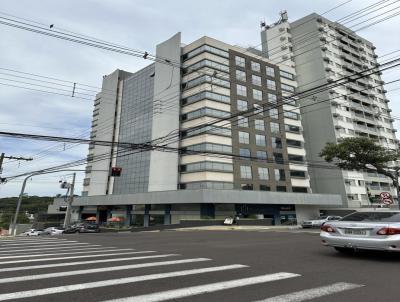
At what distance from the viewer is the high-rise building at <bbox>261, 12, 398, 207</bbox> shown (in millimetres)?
65812

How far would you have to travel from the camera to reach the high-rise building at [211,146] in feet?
157

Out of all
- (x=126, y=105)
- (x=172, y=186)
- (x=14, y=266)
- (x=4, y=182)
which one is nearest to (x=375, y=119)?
(x=172, y=186)

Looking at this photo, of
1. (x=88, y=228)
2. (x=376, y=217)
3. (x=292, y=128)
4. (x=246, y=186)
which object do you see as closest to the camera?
(x=376, y=217)

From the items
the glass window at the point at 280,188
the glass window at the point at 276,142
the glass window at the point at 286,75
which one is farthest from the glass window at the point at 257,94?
→ the glass window at the point at 280,188

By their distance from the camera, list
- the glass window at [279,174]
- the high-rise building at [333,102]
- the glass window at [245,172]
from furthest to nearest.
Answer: the high-rise building at [333,102] → the glass window at [279,174] → the glass window at [245,172]

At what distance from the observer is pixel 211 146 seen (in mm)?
49500

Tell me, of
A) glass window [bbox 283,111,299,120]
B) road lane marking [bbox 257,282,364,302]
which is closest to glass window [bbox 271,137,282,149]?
glass window [bbox 283,111,299,120]

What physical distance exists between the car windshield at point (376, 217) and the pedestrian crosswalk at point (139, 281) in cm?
329

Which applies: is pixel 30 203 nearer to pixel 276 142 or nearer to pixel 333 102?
pixel 276 142

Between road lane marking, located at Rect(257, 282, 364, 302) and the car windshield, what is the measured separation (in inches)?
135

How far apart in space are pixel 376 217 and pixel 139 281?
21.4 feet

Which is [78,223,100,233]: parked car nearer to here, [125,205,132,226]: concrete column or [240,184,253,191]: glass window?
[125,205,132,226]: concrete column

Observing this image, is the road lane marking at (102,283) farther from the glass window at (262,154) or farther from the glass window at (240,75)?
the glass window at (240,75)

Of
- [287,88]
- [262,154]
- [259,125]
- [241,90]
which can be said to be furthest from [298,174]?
[241,90]
